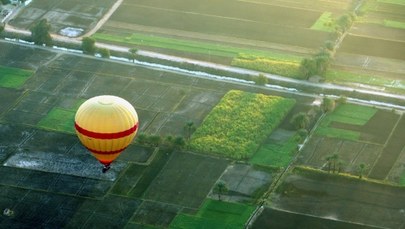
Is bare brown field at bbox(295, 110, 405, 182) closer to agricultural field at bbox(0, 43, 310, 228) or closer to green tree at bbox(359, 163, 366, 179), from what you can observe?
green tree at bbox(359, 163, 366, 179)

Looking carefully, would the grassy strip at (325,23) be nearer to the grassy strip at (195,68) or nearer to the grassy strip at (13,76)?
the grassy strip at (195,68)

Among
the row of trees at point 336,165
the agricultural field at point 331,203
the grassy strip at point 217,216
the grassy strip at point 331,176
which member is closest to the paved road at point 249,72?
the row of trees at point 336,165

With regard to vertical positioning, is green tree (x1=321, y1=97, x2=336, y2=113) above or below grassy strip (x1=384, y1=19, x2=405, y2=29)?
below

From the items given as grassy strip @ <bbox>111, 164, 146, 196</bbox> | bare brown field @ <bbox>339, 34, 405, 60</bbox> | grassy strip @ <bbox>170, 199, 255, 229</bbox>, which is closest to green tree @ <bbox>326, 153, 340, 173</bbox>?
grassy strip @ <bbox>170, 199, 255, 229</bbox>

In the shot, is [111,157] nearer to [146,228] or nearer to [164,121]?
[146,228]

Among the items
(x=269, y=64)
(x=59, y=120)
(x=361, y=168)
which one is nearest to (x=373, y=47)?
(x=269, y=64)

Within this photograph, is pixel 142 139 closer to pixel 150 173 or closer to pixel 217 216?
pixel 150 173

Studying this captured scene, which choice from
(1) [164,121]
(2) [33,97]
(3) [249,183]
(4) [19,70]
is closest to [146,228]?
(3) [249,183]
